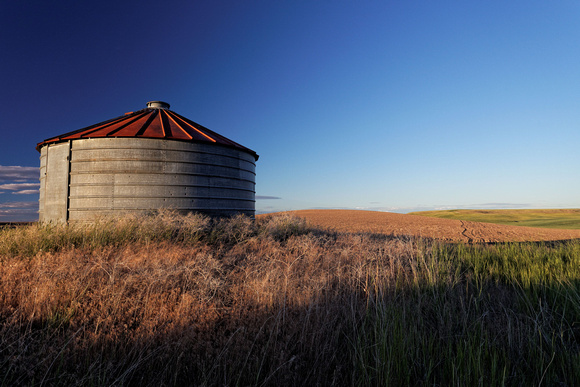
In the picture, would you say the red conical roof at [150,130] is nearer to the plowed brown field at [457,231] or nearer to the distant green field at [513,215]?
the plowed brown field at [457,231]

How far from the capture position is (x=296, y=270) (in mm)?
5016

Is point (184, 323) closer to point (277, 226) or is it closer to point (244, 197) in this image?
point (277, 226)

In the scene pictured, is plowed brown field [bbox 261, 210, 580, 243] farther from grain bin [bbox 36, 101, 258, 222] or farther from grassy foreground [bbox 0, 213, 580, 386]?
grassy foreground [bbox 0, 213, 580, 386]

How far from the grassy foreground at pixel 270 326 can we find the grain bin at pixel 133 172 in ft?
14.4

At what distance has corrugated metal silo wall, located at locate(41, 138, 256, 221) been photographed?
9836mm

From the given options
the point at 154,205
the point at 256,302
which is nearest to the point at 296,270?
the point at 256,302

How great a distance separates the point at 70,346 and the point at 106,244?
417 cm

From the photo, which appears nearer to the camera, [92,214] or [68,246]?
[68,246]

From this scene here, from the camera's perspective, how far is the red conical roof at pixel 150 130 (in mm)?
10070

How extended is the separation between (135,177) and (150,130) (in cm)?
185

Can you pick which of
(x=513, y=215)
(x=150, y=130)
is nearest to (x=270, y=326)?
(x=150, y=130)

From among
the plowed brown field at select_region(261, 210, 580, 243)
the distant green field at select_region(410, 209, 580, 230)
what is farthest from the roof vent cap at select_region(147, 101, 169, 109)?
the distant green field at select_region(410, 209, 580, 230)

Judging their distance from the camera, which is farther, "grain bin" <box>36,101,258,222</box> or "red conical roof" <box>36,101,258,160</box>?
"red conical roof" <box>36,101,258,160</box>

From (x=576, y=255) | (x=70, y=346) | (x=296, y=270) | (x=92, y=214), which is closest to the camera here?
(x=70, y=346)
